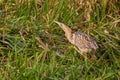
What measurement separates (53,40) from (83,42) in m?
0.42

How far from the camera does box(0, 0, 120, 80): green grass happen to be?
5168 mm

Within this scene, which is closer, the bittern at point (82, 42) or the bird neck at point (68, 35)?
the bittern at point (82, 42)

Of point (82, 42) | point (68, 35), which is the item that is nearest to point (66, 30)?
point (68, 35)

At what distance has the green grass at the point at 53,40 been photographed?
5.17 metres

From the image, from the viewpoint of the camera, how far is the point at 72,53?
222 inches

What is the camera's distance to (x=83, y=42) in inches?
219

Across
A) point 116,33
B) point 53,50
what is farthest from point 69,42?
point 116,33

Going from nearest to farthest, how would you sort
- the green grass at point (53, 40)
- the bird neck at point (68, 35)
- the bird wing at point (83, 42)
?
the green grass at point (53, 40) → the bird wing at point (83, 42) → the bird neck at point (68, 35)

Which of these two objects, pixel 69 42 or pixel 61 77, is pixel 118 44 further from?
pixel 61 77

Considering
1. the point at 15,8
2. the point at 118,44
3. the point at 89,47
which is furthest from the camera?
the point at 15,8

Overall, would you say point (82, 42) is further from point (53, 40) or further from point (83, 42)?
point (53, 40)

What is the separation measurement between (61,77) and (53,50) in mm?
626

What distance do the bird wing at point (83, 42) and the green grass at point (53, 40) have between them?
0.09 m

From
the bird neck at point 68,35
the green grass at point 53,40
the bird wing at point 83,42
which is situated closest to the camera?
the green grass at point 53,40
